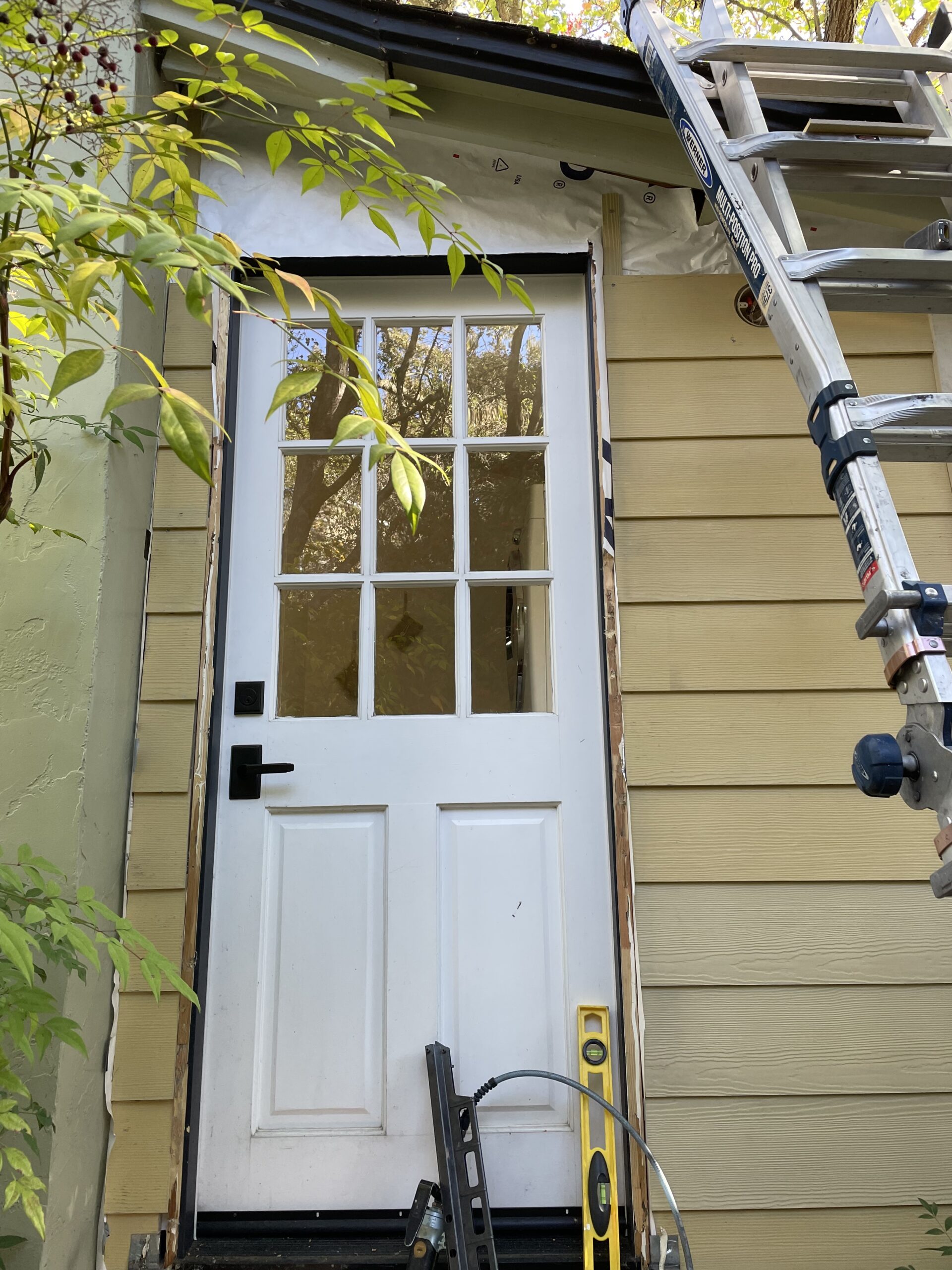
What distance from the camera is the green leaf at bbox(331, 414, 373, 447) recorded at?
984mm

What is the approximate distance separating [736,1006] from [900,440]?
111 cm

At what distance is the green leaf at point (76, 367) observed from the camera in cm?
88

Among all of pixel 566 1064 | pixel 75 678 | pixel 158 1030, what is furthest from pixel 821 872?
pixel 75 678

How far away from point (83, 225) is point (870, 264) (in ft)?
3.63

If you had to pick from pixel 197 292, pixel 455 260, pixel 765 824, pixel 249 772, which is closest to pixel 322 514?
pixel 249 772

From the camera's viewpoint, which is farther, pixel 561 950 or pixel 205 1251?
pixel 561 950

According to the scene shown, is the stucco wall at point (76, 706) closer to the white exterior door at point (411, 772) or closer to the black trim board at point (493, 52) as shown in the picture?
the white exterior door at point (411, 772)

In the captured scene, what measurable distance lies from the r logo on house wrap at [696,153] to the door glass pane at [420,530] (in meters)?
0.80

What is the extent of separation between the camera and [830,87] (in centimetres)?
169

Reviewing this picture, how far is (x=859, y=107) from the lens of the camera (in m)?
1.86

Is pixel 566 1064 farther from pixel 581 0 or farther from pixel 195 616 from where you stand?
pixel 581 0

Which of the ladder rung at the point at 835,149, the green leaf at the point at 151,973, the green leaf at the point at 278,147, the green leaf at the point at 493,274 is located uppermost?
the ladder rung at the point at 835,149

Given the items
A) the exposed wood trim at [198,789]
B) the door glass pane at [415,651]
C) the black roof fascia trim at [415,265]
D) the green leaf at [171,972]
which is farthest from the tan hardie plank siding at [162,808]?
the green leaf at [171,972]

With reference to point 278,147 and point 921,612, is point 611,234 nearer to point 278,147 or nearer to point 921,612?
point 278,147
